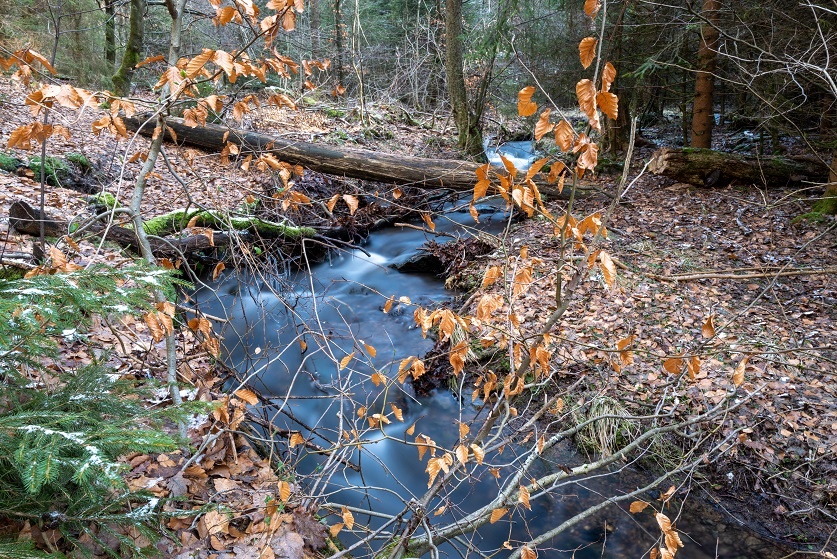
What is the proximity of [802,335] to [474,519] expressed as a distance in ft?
14.0

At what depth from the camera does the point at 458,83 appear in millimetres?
11461

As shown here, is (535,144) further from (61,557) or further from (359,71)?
(61,557)

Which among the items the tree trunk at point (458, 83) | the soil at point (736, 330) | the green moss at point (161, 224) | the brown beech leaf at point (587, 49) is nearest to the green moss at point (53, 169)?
the green moss at point (161, 224)

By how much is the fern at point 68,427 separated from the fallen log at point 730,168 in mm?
7974

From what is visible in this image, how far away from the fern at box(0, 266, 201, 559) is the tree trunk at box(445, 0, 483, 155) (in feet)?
32.9

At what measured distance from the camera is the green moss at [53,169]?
7.26 meters

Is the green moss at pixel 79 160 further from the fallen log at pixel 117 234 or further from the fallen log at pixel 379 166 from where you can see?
the fallen log at pixel 117 234

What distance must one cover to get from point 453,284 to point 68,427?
18.5ft

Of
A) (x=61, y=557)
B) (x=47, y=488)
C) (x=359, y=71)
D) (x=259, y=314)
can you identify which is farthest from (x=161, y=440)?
(x=359, y=71)

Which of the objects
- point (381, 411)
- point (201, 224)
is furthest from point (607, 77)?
point (201, 224)

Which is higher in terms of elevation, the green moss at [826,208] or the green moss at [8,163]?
the green moss at [8,163]

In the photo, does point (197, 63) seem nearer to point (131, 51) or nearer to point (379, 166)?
point (379, 166)

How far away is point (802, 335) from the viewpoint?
510 centimetres

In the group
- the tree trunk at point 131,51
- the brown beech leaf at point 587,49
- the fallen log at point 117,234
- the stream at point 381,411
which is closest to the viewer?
the brown beech leaf at point 587,49
